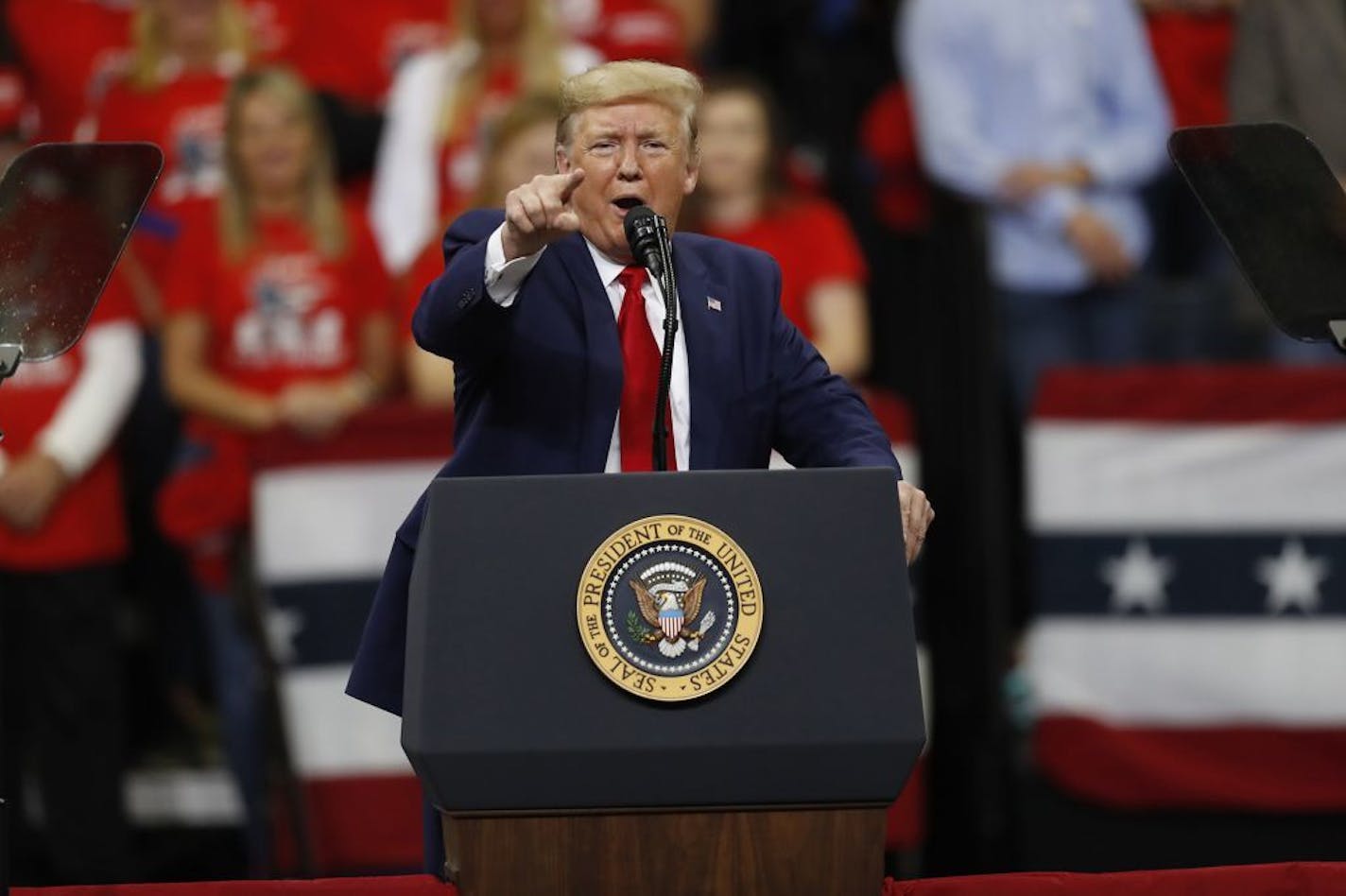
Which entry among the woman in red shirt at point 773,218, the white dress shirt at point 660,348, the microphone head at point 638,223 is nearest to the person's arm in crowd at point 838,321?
the woman in red shirt at point 773,218

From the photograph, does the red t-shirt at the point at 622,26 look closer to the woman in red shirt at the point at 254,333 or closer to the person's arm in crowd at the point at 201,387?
the woman in red shirt at the point at 254,333

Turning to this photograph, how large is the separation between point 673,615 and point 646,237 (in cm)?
50

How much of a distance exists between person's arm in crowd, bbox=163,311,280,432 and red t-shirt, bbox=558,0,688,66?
1.49m

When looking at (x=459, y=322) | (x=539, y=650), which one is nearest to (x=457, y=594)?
(x=539, y=650)

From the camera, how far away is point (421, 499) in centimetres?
338

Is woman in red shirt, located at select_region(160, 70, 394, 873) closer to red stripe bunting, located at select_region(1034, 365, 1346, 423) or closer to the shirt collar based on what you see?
red stripe bunting, located at select_region(1034, 365, 1346, 423)

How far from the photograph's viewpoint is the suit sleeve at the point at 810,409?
347 centimetres

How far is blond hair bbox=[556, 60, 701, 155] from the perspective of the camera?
10.7 feet

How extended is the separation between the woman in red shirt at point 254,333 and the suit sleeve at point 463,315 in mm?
2736

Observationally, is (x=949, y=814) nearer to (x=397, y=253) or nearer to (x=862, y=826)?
(x=397, y=253)

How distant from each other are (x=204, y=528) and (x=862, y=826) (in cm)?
336

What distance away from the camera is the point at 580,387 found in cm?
333

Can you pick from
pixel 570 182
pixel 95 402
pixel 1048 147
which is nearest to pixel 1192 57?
pixel 1048 147

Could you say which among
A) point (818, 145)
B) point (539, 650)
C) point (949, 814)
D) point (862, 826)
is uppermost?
point (818, 145)
